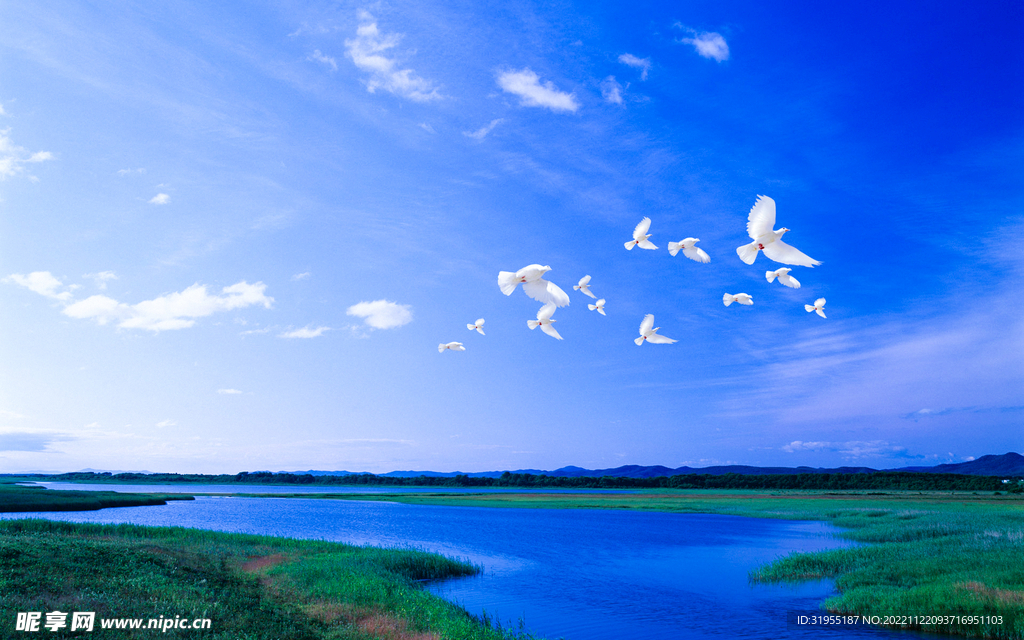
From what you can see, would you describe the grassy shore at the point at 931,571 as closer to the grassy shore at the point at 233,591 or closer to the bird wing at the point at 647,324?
the grassy shore at the point at 233,591

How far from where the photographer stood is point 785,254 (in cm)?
650

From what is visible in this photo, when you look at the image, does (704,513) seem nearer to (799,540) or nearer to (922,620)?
(799,540)

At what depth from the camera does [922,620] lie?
17828 millimetres

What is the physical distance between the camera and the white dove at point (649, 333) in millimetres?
8557

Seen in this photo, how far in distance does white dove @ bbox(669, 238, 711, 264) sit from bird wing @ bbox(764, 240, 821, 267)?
171 centimetres

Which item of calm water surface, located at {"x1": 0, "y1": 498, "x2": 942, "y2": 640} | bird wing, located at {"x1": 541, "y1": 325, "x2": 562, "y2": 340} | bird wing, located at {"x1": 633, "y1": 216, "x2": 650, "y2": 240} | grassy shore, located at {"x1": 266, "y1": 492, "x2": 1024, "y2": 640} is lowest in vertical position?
calm water surface, located at {"x1": 0, "y1": 498, "x2": 942, "y2": 640}

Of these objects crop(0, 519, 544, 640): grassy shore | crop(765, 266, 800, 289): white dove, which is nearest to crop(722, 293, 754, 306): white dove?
crop(765, 266, 800, 289): white dove

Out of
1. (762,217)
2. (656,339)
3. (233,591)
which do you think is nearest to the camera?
(762,217)

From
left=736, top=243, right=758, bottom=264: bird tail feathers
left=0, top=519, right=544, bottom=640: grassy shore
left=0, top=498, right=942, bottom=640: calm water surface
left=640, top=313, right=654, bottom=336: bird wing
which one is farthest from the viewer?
left=0, top=498, right=942, bottom=640: calm water surface

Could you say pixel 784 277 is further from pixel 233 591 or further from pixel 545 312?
pixel 233 591

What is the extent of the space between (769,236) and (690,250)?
1.99 m

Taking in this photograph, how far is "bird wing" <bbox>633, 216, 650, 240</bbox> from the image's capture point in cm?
780

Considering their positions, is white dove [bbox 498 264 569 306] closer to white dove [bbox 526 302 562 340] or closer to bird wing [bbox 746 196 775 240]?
white dove [bbox 526 302 562 340]

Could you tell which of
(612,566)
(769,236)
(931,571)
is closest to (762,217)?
(769,236)
